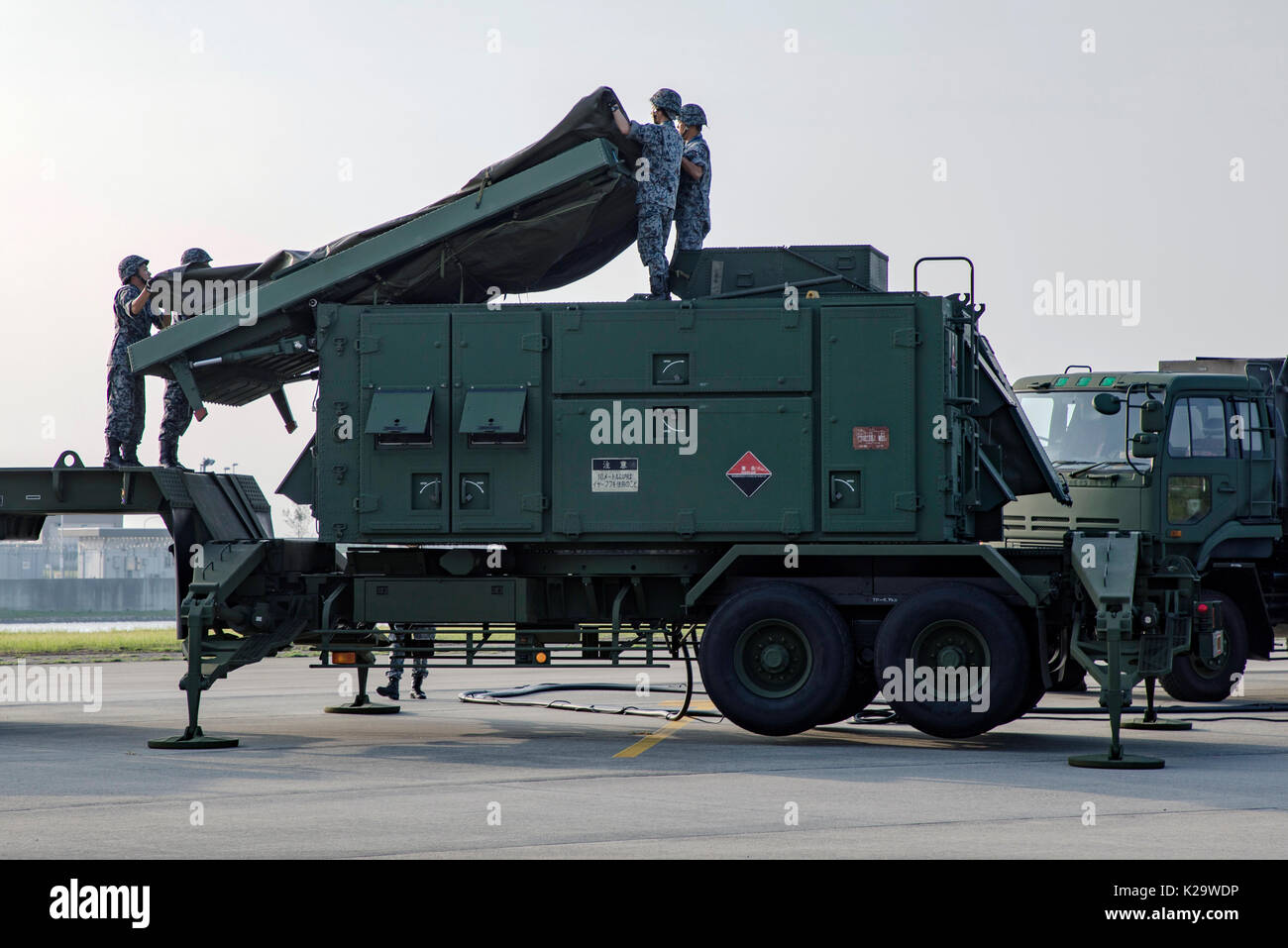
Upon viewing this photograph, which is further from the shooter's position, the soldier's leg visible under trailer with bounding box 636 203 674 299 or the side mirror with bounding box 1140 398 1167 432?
the side mirror with bounding box 1140 398 1167 432

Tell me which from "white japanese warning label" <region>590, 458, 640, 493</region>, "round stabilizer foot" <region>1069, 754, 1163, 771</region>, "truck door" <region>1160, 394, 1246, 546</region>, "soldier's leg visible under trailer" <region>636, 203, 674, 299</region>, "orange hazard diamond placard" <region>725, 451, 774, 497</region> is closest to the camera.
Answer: "round stabilizer foot" <region>1069, 754, 1163, 771</region>

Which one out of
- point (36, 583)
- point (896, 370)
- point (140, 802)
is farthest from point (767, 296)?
point (36, 583)

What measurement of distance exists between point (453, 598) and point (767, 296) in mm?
3493

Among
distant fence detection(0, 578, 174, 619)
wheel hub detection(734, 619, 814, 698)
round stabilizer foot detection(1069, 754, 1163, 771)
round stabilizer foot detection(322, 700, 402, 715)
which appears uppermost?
wheel hub detection(734, 619, 814, 698)

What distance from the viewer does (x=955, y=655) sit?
11172 millimetres

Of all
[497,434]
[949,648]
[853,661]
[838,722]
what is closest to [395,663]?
[497,434]

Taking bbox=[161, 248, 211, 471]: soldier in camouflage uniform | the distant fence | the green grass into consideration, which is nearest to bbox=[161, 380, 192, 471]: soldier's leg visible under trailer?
bbox=[161, 248, 211, 471]: soldier in camouflage uniform

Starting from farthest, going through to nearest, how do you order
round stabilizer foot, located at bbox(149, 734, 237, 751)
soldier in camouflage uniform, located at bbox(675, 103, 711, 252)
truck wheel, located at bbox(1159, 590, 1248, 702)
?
truck wheel, located at bbox(1159, 590, 1248, 702)
soldier in camouflage uniform, located at bbox(675, 103, 711, 252)
round stabilizer foot, located at bbox(149, 734, 237, 751)

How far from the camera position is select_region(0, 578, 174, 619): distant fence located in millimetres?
101750

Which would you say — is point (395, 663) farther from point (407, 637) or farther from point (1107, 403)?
point (1107, 403)

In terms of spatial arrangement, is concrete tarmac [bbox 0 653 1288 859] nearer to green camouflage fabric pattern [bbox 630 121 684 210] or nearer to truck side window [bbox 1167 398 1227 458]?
truck side window [bbox 1167 398 1227 458]

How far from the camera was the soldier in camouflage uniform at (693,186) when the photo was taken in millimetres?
12562

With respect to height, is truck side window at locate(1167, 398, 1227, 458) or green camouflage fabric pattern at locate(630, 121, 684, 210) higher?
green camouflage fabric pattern at locate(630, 121, 684, 210)

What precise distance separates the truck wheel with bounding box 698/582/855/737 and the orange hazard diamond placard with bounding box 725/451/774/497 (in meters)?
0.77
